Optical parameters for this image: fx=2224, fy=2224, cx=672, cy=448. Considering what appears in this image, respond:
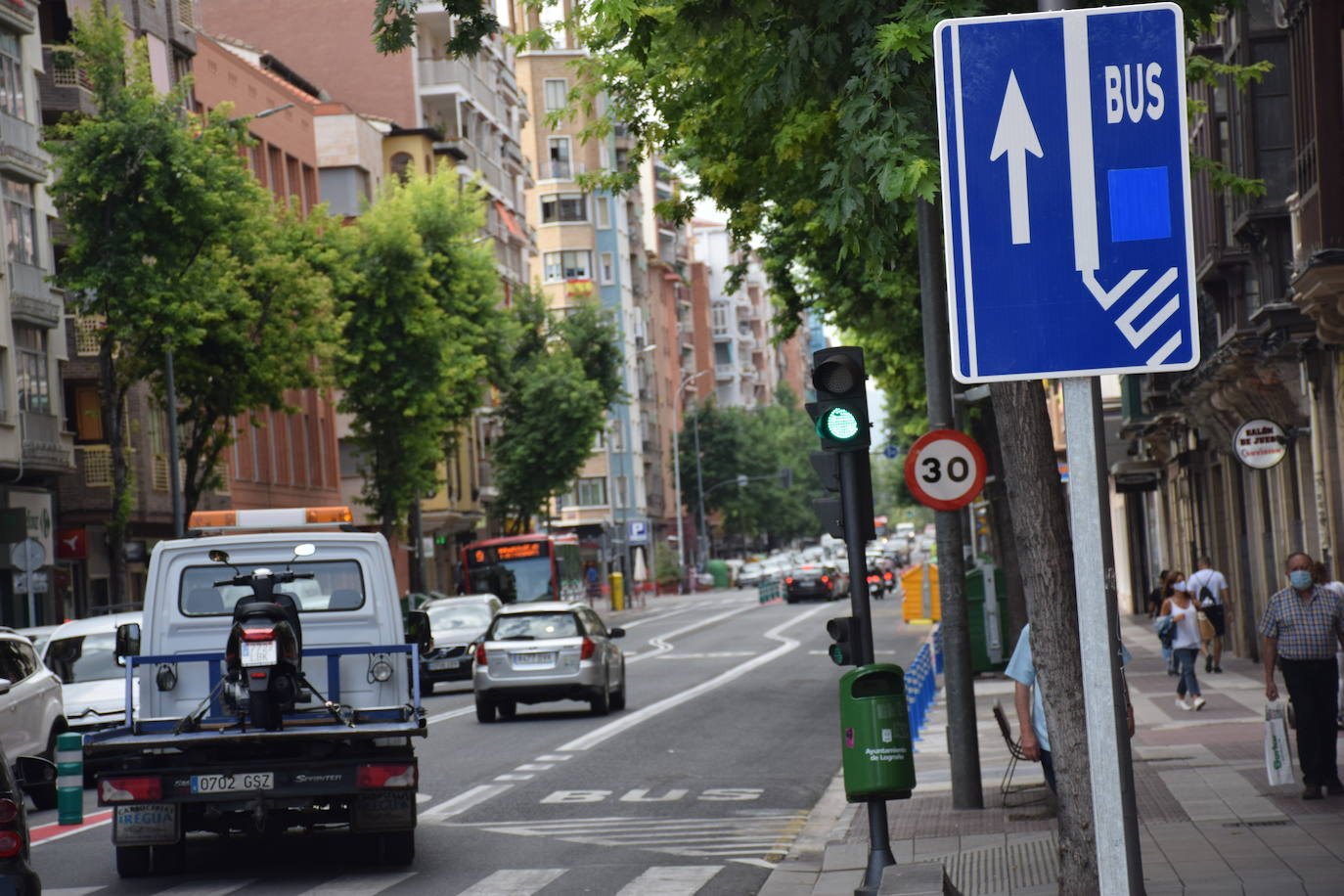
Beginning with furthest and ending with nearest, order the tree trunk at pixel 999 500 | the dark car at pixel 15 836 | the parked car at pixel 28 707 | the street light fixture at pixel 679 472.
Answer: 1. the street light fixture at pixel 679 472
2. the tree trunk at pixel 999 500
3. the parked car at pixel 28 707
4. the dark car at pixel 15 836

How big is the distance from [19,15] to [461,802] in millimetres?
29334

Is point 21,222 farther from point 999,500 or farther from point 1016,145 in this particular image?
point 1016,145

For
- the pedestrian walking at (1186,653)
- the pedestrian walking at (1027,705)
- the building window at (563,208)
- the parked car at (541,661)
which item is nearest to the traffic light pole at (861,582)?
the pedestrian walking at (1027,705)

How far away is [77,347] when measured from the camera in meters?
48.7

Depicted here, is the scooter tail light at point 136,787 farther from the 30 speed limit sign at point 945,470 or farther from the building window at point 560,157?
the building window at point 560,157

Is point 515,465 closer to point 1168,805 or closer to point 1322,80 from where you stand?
point 1322,80

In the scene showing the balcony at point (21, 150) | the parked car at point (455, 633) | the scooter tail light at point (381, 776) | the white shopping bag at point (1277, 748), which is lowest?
the parked car at point (455, 633)

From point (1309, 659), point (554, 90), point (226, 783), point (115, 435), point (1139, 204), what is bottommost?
point (226, 783)

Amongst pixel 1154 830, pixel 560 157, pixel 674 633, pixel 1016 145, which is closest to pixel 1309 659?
pixel 1154 830

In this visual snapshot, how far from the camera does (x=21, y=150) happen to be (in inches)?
1708

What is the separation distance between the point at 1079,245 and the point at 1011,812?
1152cm

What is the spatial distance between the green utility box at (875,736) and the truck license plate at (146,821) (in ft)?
15.6

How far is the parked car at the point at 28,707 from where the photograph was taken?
20.6 meters

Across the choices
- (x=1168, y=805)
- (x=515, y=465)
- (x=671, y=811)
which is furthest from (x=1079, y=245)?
(x=515, y=465)
